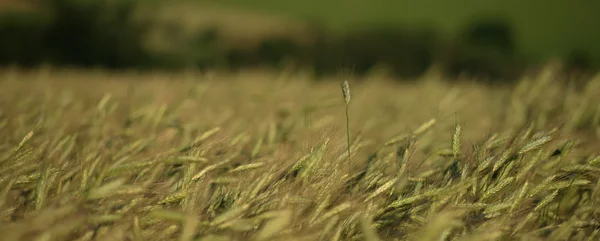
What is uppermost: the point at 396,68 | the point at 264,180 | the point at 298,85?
the point at 264,180

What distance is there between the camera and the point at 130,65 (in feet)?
35.6

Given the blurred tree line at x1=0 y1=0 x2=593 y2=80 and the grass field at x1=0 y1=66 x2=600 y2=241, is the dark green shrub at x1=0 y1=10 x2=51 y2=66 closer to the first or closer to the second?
the blurred tree line at x1=0 y1=0 x2=593 y2=80

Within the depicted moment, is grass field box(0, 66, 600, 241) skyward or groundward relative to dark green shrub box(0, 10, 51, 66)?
skyward

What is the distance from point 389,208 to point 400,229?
0.07m

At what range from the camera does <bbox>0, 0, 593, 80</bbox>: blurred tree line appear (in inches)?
387

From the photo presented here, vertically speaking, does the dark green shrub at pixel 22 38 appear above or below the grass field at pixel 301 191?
below

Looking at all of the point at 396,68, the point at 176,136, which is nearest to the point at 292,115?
the point at 176,136

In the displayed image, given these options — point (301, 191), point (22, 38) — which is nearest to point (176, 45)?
point (22, 38)

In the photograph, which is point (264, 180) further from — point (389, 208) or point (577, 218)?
point (577, 218)

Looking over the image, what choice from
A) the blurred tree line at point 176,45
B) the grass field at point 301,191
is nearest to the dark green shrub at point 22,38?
the blurred tree line at point 176,45

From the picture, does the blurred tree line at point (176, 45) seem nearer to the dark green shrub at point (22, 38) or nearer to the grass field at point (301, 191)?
the dark green shrub at point (22, 38)

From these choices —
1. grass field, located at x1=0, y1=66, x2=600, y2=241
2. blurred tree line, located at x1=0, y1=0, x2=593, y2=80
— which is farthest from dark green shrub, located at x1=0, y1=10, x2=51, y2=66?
grass field, located at x1=0, y1=66, x2=600, y2=241

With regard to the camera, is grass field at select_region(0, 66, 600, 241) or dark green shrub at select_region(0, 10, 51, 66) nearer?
grass field at select_region(0, 66, 600, 241)

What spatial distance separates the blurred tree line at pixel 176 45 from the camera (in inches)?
387
